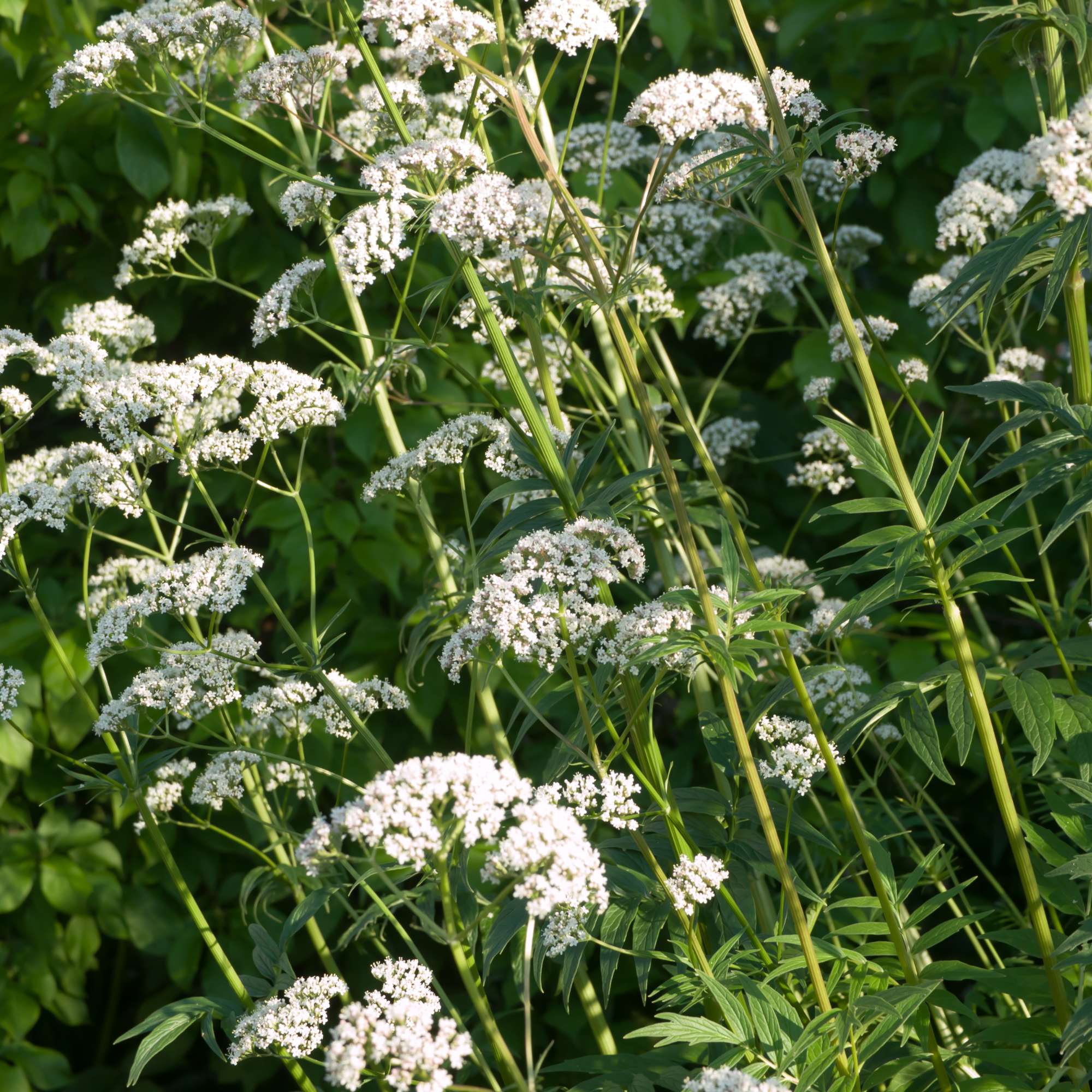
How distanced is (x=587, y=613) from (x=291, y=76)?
158 cm

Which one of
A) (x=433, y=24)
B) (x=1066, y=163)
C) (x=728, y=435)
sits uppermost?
(x=433, y=24)

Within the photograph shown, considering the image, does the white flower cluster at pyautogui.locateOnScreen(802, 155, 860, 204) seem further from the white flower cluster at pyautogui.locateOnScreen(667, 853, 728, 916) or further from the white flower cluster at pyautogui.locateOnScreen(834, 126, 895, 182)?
the white flower cluster at pyautogui.locateOnScreen(667, 853, 728, 916)

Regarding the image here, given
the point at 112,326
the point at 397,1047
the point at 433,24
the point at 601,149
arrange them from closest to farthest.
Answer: the point at 397,1047 → the point at 433,24 → the point at 112,326 → the point at 601,149

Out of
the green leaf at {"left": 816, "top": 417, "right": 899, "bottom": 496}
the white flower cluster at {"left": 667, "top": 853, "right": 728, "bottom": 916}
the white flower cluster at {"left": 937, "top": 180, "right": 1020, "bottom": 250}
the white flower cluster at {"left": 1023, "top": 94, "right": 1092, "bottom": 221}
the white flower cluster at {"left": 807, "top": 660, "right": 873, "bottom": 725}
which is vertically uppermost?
the white flower cluster at {"left": 1023, "top": 94, "right": 1092, "bottom": 221}

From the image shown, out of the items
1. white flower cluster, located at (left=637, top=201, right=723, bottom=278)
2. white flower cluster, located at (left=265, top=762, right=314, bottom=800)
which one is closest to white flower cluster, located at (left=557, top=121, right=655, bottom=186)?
white flower cluster, located at (left=637, top=201, right=723, bottom=278)

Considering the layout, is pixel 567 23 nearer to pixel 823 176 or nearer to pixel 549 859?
pixel 549 859

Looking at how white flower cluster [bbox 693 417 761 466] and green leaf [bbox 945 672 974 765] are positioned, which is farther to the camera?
white flower cluster [bbox 693 417 761 466]

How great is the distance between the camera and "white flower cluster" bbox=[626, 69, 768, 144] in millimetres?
1938

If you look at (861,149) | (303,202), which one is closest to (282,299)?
(303,202)

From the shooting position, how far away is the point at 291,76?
262cm

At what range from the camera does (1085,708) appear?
6.66 ft

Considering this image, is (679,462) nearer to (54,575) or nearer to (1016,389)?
(1016,389)

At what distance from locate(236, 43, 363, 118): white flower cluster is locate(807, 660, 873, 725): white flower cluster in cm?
184

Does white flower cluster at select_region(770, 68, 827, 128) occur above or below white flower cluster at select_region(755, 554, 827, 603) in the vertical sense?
above
